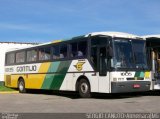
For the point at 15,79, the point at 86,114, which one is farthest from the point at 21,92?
the point at 86,114

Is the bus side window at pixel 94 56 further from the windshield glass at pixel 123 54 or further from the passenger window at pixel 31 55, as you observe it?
the passenger window at pixel 31 55

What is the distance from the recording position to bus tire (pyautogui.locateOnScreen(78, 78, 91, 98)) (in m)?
19.0

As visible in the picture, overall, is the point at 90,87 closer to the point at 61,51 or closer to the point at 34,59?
the point at 61,51

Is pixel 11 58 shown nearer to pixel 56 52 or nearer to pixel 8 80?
pixel 8 80

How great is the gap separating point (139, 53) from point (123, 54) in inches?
41.6

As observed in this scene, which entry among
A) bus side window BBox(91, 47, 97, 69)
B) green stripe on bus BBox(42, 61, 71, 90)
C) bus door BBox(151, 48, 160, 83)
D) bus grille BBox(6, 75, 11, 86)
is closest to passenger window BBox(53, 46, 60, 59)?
green stripe on bus BBox(42, 61, 71, 90)

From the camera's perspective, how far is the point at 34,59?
79.1ft

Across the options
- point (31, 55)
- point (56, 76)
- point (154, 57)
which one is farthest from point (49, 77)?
point (154, 57)

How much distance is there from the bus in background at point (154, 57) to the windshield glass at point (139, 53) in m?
0.53

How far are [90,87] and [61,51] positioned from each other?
328 cm

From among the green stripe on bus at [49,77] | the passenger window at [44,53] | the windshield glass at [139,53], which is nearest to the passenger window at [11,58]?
the passenger window at [44,53]

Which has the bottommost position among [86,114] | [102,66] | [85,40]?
[86,114]

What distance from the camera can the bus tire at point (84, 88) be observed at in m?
19.0

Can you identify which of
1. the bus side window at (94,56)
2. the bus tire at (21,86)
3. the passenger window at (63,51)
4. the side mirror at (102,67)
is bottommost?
the bus tire at (21,86)
